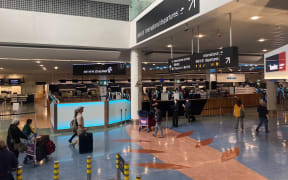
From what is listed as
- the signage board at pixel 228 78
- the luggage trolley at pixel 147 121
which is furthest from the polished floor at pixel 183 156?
the signage board at pixel 228 78

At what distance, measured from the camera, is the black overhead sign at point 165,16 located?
6430mm

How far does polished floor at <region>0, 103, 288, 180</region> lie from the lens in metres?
5.02

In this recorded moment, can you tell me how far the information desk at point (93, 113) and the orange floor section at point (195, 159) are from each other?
3.03m

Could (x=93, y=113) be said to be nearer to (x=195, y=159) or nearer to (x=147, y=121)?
(x=147, y=121)

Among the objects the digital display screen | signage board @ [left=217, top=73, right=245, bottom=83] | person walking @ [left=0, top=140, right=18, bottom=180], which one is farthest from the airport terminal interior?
the digital display screen

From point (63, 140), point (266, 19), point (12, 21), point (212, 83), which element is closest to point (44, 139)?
point (63, 140)

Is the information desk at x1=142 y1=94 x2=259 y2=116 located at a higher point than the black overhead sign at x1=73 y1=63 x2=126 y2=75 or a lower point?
lower

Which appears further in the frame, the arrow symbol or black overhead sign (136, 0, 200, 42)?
black overhead sign (136, 0, 200, 42)

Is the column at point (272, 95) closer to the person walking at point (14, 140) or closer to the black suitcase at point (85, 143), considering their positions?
the black suitcase at point (85, 143)

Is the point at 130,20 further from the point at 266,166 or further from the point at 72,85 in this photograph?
the point at 72,85

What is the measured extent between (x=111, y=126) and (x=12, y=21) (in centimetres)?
680

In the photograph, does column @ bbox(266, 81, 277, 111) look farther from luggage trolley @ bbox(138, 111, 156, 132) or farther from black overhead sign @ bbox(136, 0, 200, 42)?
black overhead sign @ bbox(136, 0, 200, 42)

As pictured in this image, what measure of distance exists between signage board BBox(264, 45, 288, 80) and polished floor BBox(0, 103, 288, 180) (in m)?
→ 2.56

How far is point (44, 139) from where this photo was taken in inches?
242
